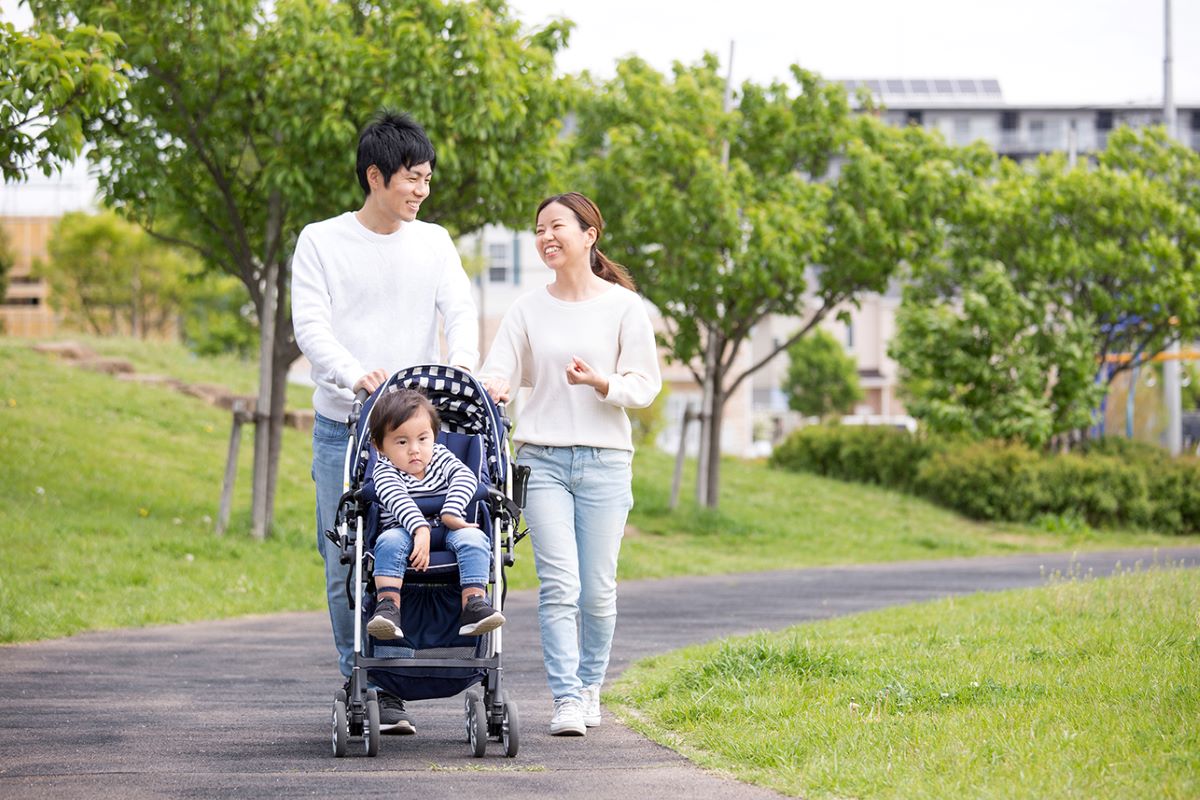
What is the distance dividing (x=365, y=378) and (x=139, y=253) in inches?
1704

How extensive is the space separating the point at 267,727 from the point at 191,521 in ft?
33.5

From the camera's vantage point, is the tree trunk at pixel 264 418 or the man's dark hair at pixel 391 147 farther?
the tree trunk at pixel 264 418

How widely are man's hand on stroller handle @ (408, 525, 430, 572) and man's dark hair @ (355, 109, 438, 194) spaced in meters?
1.49

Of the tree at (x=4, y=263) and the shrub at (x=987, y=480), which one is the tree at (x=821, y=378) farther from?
the shrub at (x=987, y=480)

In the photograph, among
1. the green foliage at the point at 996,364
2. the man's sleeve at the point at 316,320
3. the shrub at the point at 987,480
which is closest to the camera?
the man's sleeve at the point at 316,320

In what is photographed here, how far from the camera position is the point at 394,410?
19.4 feet

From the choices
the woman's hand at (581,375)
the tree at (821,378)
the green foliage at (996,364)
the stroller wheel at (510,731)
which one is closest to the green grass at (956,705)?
the stroller wheel at (510,731)

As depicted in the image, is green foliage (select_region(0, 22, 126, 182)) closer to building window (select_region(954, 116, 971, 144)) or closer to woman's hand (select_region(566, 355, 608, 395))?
woman's hand (select_region(566, 355, 608, 395))

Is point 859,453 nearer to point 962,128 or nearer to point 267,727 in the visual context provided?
point 267,727

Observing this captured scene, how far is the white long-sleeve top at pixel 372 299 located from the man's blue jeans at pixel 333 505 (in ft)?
0.29

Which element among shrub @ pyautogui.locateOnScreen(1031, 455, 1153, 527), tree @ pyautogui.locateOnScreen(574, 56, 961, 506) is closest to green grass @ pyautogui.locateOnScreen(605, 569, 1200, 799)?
tree @ pyautogui.locateOnScreen(574, 56, 961, 506)

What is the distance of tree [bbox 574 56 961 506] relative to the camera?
20.2 m

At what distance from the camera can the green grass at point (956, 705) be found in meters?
4.99

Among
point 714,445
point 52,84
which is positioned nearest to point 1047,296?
point 714,445
